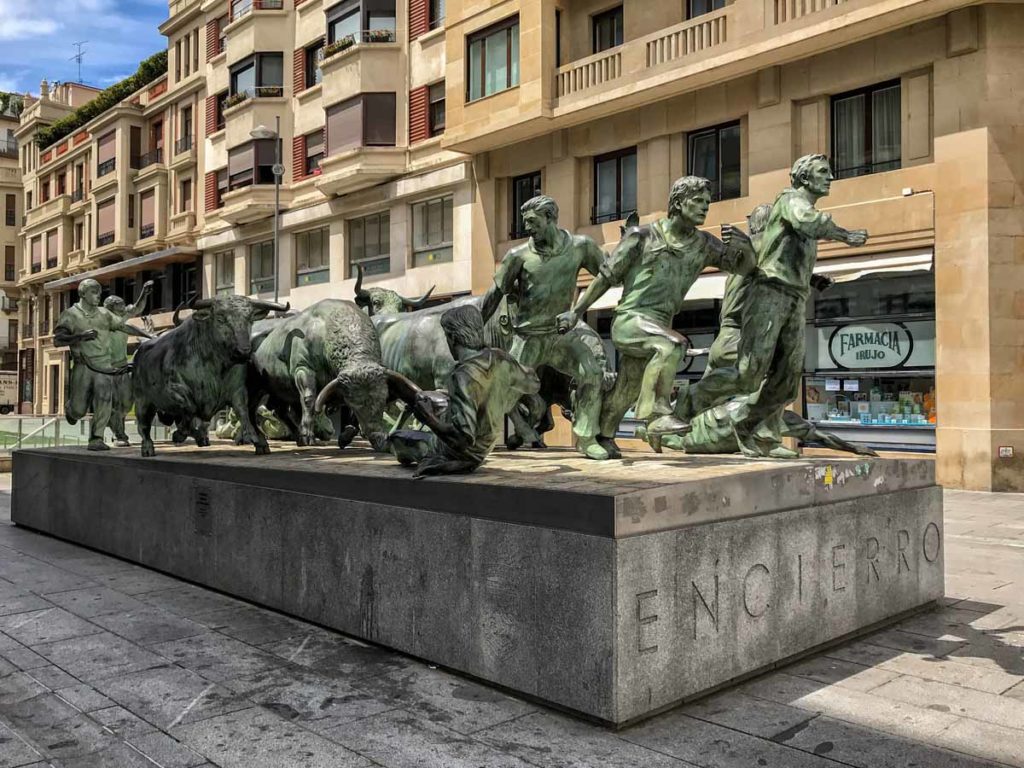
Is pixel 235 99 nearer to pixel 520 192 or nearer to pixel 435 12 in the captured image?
pixel 435 12

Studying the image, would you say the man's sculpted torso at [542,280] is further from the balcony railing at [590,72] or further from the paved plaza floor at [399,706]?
the balcony railing at [590,72]

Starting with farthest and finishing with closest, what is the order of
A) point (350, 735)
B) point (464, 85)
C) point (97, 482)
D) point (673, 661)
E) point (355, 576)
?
point (464, 85), point (97, 482), point (355, 576), point (673, 661), point (350, 735)

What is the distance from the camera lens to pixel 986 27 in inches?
605

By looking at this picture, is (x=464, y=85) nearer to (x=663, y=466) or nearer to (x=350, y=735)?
(x=663, y=466)

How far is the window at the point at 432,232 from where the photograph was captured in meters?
25.9

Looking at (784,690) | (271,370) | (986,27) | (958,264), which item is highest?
(986,27)

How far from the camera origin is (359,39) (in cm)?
2853

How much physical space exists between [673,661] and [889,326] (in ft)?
46.4

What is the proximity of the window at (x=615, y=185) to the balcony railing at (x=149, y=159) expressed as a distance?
28165 millimetres

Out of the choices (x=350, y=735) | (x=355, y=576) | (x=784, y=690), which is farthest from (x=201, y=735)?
(x=784, y=690)

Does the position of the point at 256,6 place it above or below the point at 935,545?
above

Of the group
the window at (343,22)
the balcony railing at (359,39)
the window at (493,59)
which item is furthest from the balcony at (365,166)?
the window at (343,22)

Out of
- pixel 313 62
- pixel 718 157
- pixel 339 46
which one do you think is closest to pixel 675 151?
pixel 718 157

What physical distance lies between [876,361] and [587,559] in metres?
14.5
